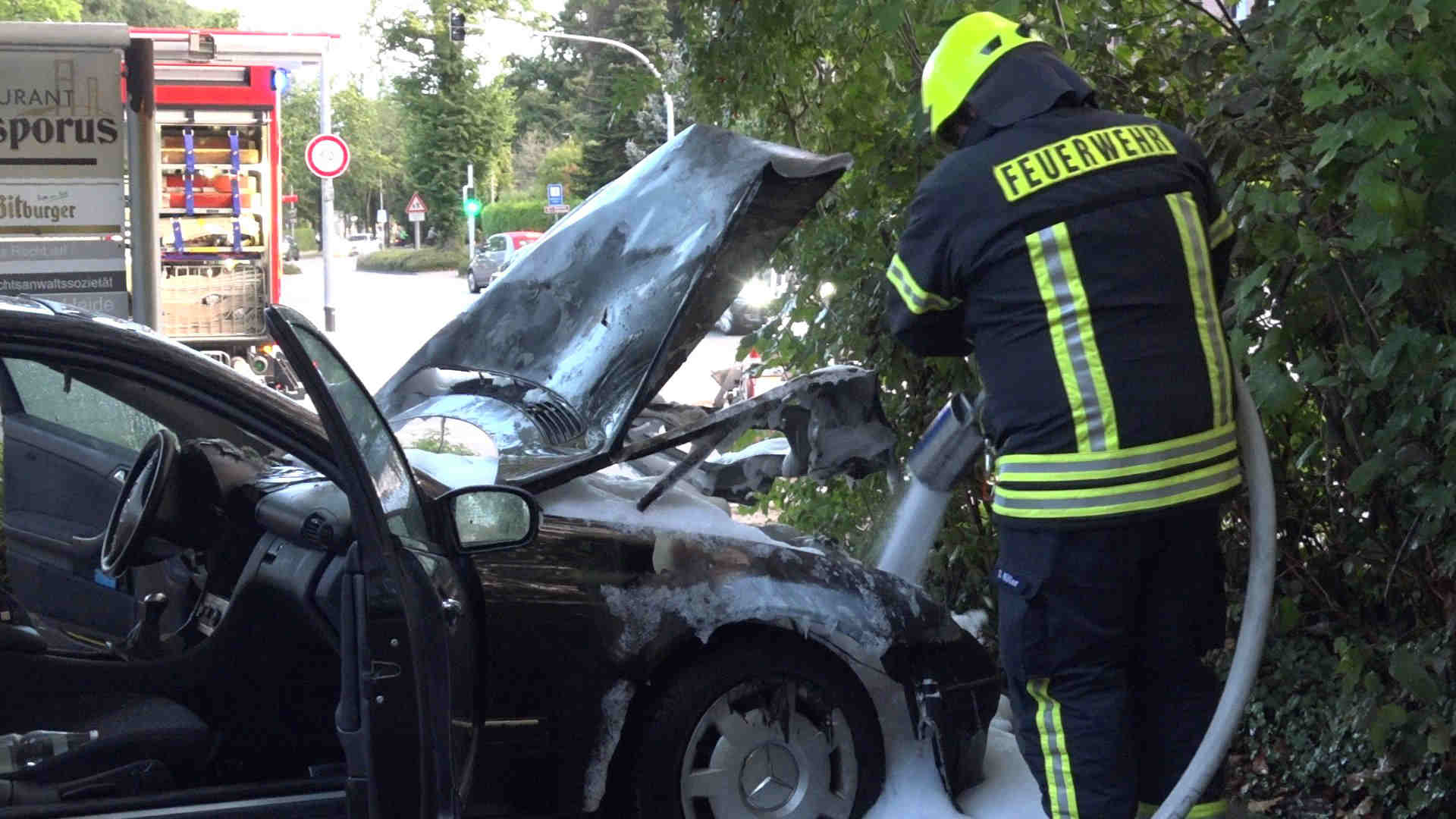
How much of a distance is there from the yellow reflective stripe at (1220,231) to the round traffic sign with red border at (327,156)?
2184cm

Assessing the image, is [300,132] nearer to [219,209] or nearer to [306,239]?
[306,239]

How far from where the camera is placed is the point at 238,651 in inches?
141

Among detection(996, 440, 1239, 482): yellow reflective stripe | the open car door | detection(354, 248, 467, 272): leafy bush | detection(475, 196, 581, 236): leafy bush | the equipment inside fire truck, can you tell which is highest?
detection(475, 196, 581, 236): leafy bush

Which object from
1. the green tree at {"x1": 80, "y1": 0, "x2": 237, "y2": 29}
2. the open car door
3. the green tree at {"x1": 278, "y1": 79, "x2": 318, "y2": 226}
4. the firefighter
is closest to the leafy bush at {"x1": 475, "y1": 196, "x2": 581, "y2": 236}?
the green tree at {"x1": 278, "y1": 79, "x2": 318, "y2": 226}

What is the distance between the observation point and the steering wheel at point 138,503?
3.58m

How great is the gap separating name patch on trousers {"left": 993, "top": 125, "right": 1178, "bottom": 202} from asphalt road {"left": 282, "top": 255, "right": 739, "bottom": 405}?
A: 4.66 feet

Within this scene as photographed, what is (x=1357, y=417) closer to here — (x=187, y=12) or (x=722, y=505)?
(x=722, y=505)

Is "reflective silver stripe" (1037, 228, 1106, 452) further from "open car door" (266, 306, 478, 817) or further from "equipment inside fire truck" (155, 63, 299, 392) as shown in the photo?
"equipment inside fire truck" (155, 63, 299, 392)

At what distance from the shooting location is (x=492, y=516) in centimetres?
313

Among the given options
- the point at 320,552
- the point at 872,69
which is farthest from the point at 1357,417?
the point at 320,552

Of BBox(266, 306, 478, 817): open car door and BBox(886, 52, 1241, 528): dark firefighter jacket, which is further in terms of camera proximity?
→ BBox(886, 52, 1241, 528): dark firefighter jacket

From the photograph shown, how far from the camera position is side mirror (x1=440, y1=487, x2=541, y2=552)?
2957 millimetres

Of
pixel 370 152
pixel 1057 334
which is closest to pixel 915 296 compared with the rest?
pixel 1057 334

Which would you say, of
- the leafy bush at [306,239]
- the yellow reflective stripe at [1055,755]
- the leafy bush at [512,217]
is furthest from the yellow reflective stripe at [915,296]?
the leafy bush at [306,239]
